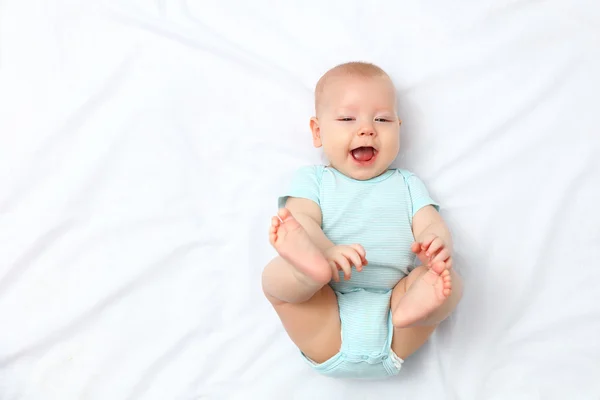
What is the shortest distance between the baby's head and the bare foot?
32 cm

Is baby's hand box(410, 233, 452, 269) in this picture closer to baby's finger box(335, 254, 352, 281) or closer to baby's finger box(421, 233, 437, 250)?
baby's finger box(421, 233, 437, 250)

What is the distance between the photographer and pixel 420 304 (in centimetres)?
113

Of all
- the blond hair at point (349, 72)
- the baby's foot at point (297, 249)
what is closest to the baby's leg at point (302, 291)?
the baby's foot at point (297, 249)

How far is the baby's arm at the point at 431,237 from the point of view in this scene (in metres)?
1.14

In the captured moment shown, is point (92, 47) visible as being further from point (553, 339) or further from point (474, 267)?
point (553, 339)

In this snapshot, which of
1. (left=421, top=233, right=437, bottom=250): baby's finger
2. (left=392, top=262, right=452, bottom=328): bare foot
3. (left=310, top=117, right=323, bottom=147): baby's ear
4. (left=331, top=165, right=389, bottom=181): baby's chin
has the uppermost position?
(left=310, top=117, right=323, bottom=147): baby's ear

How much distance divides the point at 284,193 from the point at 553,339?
26.2 inches

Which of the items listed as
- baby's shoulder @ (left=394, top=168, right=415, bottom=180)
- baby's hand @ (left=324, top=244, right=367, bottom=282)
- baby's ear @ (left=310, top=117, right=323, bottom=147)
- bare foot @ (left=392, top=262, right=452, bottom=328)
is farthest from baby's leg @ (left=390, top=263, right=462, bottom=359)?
baby's ear @ (left=310, top=117, right=323, bottom=147)

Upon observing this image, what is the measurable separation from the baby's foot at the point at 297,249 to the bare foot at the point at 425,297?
0.53 feet

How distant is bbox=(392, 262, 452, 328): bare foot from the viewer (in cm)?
111

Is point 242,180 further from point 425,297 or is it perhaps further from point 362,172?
point 425,297

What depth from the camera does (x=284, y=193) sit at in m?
1.47

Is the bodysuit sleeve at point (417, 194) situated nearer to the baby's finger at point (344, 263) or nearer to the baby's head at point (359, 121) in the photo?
the baby's head at point (359, 121)

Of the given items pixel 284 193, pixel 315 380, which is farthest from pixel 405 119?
pixel 315 380
